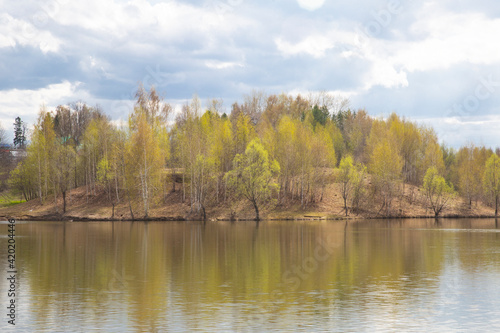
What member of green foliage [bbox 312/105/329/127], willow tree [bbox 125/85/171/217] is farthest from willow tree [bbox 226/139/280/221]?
green foliage [bbox 312/105/329/127]

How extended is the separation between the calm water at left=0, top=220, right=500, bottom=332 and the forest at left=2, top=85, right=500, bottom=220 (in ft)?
142

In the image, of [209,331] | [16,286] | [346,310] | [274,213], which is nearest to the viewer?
[209,331]

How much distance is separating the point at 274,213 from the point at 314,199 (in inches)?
400

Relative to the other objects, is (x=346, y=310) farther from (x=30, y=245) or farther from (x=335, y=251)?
(x=30, y=245)

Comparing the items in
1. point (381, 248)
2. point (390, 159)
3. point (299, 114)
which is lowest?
point (381, 248)

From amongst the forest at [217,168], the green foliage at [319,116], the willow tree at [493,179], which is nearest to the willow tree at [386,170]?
A: the forest at [217,168]

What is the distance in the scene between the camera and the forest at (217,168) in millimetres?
88188

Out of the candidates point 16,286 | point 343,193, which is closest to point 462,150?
point 343,193

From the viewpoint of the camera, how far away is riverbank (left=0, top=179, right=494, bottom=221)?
89.5 m

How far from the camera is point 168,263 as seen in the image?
1334 inches

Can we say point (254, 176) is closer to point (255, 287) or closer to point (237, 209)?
point (237, 209)

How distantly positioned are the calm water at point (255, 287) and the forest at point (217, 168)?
43.2m

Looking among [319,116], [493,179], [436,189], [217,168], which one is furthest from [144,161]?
[493,179]

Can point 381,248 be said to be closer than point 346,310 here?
No
